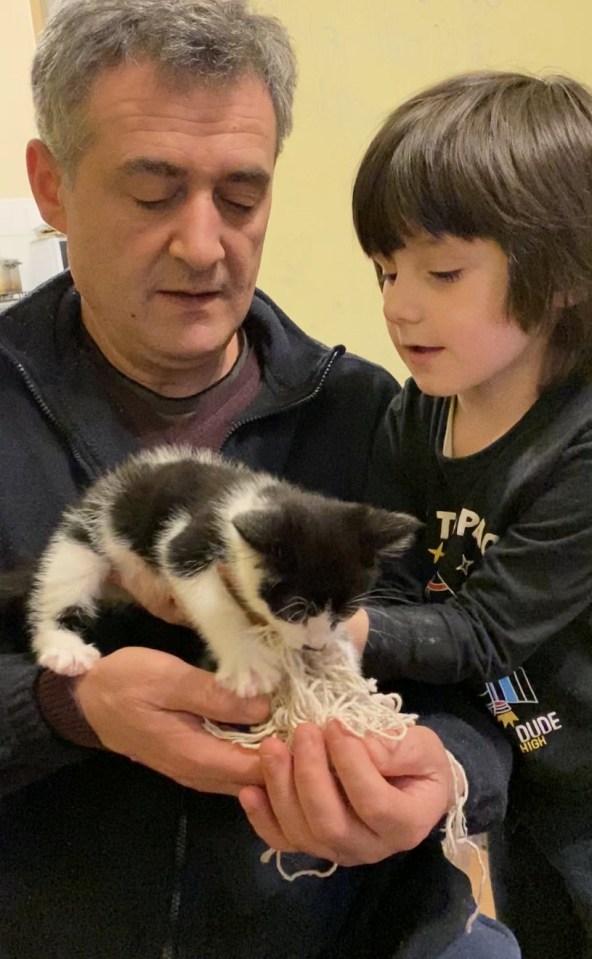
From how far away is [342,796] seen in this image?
2.36ft

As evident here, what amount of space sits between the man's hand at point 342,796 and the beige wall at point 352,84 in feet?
4.79

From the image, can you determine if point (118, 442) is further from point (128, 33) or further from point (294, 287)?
point (294, 287)

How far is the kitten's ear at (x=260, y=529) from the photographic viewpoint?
0.76 meters

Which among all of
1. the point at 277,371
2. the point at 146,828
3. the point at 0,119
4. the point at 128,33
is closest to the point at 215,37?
the point at 128,33

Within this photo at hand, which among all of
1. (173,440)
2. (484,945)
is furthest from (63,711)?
(484,945)

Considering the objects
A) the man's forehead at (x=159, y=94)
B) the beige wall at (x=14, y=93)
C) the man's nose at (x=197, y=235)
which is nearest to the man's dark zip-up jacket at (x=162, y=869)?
the man's nose at (x=197, y=235)

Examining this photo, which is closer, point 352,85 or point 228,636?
point 228,636

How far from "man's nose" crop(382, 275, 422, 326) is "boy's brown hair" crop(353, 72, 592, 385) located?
5 cm

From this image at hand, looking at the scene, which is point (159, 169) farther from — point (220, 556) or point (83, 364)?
point (220, 556)

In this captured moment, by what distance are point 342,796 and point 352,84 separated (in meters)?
1.69

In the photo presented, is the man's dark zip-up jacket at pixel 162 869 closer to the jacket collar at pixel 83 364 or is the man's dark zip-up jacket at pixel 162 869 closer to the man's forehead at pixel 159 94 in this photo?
the jacket collar at pixel 83 364

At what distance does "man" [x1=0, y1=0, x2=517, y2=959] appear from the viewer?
0.79 metres

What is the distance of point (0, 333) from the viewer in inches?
44.0

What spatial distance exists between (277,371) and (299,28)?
1.11 m
